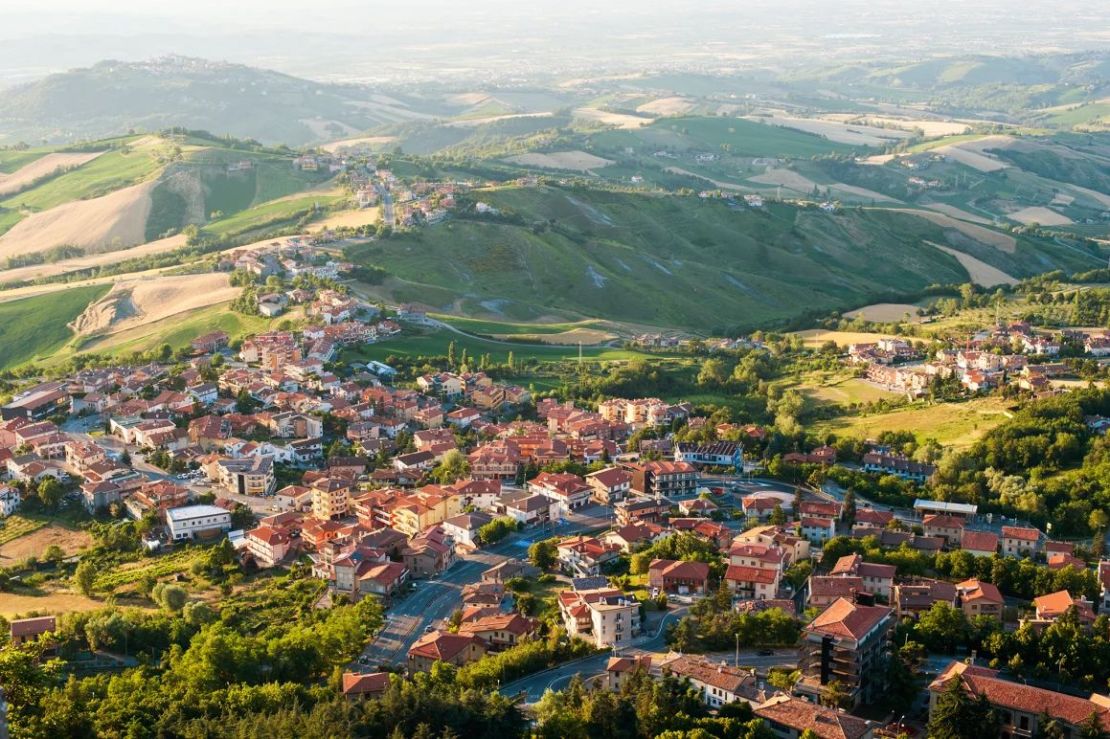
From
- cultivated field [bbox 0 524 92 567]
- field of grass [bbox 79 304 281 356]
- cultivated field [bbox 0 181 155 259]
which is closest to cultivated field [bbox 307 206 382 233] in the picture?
cultivated field [bbox 0 181 155 259]

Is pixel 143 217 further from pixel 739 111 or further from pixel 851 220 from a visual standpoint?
pixel 739 111

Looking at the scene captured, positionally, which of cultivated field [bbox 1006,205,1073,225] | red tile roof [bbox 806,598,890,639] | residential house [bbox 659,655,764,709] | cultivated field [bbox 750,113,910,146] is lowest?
cultivated field [bbox 1006,205,1073,225]

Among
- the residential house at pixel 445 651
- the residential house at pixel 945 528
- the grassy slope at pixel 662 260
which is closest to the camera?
the residential house at pixel 445 651

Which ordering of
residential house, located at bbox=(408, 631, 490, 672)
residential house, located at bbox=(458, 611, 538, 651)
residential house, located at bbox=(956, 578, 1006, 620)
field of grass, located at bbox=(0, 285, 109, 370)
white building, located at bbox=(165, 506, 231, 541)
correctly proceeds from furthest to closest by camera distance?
field of grass, located at bbox=(0, 285, 109, 370) → white building, located at bbox=(165, 506, 231, 541) → residential house, located at bbox=(956, 578, 1006, 620) → residential house, located at bbox=(458, 611, 538, 651) → residential house, located at bbox=(408, 631, 490, 672)

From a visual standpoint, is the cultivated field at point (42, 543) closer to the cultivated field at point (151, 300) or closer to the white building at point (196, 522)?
the white building at point (196, 522)

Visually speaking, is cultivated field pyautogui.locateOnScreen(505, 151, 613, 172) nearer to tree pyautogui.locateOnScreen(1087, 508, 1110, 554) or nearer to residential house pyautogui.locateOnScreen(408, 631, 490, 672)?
tree pyautogui.locateOnScreen(1087, 508, 1110, 554)

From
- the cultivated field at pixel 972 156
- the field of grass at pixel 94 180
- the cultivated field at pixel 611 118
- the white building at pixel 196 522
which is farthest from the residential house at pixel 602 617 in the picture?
the cultivated field at pixel 611 118

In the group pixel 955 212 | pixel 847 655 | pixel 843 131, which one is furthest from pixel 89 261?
pixel 843 131
